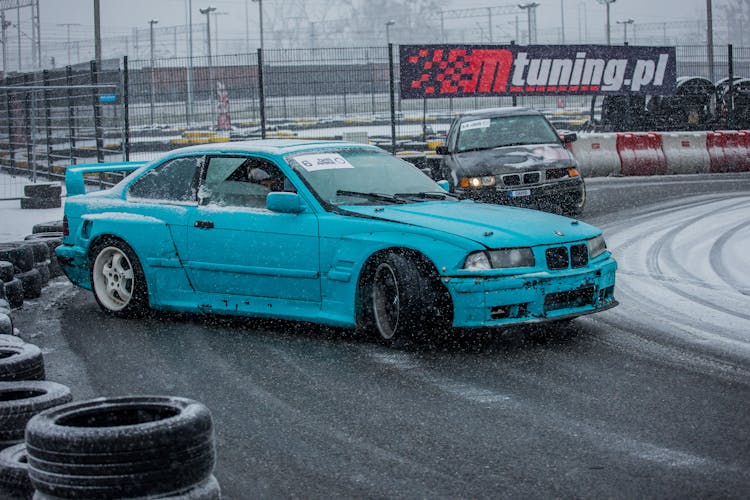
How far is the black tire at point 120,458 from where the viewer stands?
145 inches

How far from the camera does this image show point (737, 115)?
27078 mm

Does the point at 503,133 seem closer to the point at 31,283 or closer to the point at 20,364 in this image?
the point at 31,283

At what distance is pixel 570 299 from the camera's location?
7223 millimetres

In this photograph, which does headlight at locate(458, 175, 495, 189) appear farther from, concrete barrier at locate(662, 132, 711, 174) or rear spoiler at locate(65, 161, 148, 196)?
concrete barrier at locate(662, 132, 711, 174)

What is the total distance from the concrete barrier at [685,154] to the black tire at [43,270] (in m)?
15.5

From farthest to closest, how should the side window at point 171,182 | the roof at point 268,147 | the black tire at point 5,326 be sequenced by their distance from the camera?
1. the side window at point 171,182
2. the roof at point 268,147
3. the black tire at point 5,326

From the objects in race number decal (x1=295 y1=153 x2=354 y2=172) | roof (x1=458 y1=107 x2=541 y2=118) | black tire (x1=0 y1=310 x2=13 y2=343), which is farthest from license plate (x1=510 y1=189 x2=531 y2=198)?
black tire (x1=0 y1=310 x2=13 y2=343)

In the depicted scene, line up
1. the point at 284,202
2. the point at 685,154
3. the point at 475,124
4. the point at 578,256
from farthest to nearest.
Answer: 1. the point at 685,154
2. the point at 475,124
3. the point at 284,202
4. the point at 578,256

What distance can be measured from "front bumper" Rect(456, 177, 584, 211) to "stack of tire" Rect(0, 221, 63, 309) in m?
5.42

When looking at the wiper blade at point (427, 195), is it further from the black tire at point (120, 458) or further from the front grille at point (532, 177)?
the front grille at point (532, 177)

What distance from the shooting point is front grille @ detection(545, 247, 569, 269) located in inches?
282

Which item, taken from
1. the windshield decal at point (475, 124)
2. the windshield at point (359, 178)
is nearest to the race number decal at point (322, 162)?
the windshield at point (359, 178)

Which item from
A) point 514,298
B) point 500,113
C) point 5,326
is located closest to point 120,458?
point 5,326

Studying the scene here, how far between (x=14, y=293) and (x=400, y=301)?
12.3ft
